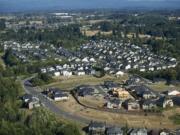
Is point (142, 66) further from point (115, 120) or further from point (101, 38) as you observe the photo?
point (101, 38)

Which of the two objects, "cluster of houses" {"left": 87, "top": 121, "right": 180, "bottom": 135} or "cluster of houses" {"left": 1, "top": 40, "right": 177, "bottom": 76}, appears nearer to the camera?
"cluster of houses" {"left": 87, "top": 121, "right": 180, "bottom": 135}

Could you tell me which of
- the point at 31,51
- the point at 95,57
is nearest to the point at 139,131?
the point at 95,57

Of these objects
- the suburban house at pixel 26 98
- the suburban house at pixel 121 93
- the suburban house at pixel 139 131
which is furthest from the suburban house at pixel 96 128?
the suburban house at pixel 121 93

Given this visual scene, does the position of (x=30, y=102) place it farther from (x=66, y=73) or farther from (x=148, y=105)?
(x=66, y=73)

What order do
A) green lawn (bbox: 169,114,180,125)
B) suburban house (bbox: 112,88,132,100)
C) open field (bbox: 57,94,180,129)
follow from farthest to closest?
suburban house (bbox: 112,88,132,100) → green lawn (bbox: 169,114,180,125) → open field (bbox: 57,94,180,129)

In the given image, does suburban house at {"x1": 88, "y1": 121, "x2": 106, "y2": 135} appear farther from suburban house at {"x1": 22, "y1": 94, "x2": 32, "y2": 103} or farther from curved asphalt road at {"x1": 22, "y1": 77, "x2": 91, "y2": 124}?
suburban house at {"x1": 22, "y1": 94, "x2": 32, "y2": 103}

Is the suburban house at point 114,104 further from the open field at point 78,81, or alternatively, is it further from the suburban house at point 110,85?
the open field at point 78,81

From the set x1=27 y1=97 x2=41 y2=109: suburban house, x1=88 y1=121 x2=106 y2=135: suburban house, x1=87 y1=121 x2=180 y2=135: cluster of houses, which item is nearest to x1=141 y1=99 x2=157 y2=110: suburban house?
x1=87 y1=121 x2=180 y2=135: cluster of houses

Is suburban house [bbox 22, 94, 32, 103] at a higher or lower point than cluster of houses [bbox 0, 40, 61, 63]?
higher
